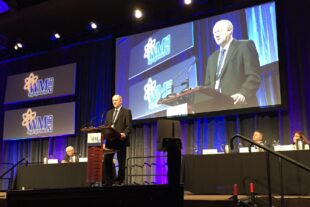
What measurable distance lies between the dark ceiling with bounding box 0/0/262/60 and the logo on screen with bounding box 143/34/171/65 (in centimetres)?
34

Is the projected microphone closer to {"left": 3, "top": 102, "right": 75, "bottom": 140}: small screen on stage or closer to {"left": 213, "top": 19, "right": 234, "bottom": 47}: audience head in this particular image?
{"left": 213, "top": 19, "right": 234, "bottom": 47}: audience head

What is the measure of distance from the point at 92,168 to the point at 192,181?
1.58m

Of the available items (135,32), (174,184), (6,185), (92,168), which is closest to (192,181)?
(92,168)

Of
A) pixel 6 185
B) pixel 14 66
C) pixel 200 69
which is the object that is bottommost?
pixel 6 185

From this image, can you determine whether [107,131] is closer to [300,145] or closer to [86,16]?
[300,145]

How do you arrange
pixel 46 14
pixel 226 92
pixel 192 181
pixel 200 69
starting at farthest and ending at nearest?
pixel 46 14
pixel 200 69
pixel 226 92
pixel 192 181

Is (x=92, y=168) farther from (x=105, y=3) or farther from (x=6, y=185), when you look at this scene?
(x=6, y=185)

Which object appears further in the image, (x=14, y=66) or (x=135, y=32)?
(x=14, y=66)

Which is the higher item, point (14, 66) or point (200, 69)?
point (14, 66)

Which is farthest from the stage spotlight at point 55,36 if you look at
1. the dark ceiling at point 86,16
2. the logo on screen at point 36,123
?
the logo on screen at point 36,123

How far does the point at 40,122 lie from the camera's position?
32.4 feet

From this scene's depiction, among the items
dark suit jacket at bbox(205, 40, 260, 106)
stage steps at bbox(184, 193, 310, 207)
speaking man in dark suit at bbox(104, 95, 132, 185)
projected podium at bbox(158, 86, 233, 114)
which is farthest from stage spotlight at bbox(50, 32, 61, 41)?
stage steps at bbox(184, 193, 310, 207)

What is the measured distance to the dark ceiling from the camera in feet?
25.7

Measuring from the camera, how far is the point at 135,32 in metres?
8.54
